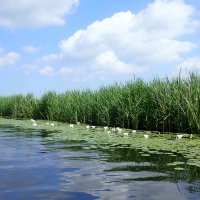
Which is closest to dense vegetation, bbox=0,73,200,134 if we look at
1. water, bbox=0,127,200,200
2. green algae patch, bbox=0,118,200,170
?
green algae patch, bbox=0,118,200,170

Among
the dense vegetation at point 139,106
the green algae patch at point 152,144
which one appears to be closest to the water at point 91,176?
the green algae patch at point 152,144

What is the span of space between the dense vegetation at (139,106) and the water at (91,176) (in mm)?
3920

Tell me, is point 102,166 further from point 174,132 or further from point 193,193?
point 174,132

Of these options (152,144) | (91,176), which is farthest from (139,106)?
(91,176)

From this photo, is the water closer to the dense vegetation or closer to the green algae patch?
the green algae patch

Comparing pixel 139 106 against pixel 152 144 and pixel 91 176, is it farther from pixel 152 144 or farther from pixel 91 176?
pixel 91 176

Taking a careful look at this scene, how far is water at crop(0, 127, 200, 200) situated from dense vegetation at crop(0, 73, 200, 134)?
3.92 m

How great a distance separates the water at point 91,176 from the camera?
511 cm

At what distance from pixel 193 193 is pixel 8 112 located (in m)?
24.8

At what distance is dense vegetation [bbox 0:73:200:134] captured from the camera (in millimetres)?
12427

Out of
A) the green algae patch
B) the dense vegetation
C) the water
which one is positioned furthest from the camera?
the dense vegetation

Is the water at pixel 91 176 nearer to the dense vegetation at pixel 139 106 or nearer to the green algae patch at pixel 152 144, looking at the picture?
the green algae patch at pixel 152 144

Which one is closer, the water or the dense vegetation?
the water

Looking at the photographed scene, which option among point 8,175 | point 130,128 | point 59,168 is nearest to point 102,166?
point 59,168
